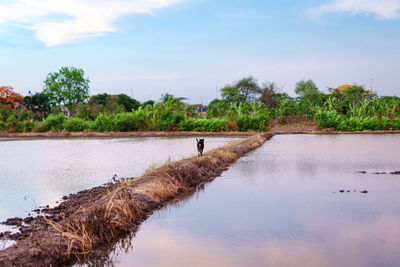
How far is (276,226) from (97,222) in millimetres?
2386

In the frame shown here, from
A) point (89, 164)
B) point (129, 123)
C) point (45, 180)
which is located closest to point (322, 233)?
point (45, 180)

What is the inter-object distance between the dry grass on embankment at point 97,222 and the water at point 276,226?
0.83ft

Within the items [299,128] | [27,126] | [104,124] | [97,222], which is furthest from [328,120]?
[97,222]

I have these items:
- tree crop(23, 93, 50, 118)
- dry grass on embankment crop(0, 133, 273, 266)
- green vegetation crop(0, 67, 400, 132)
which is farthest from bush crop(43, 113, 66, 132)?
dry grass on embankment crop(0, 133, 273, 266)

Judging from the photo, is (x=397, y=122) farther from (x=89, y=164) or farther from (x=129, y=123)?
(x=89, y=164)

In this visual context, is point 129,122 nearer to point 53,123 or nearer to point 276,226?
point 53,123

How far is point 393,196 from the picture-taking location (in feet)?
27.1

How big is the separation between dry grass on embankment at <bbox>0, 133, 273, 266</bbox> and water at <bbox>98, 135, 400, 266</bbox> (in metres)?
0.25

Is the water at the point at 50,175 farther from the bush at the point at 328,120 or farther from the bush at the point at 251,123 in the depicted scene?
the bush at the point at 328,120

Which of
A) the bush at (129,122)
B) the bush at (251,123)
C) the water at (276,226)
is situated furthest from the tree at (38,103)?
the water at (276,226)

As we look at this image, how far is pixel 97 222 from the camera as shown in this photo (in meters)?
5.57

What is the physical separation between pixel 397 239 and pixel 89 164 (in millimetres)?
11169

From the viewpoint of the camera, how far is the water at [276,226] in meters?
4.96

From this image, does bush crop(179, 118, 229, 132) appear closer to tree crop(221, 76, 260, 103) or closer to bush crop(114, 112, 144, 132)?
bush crop(114, 112, 144, 132)
